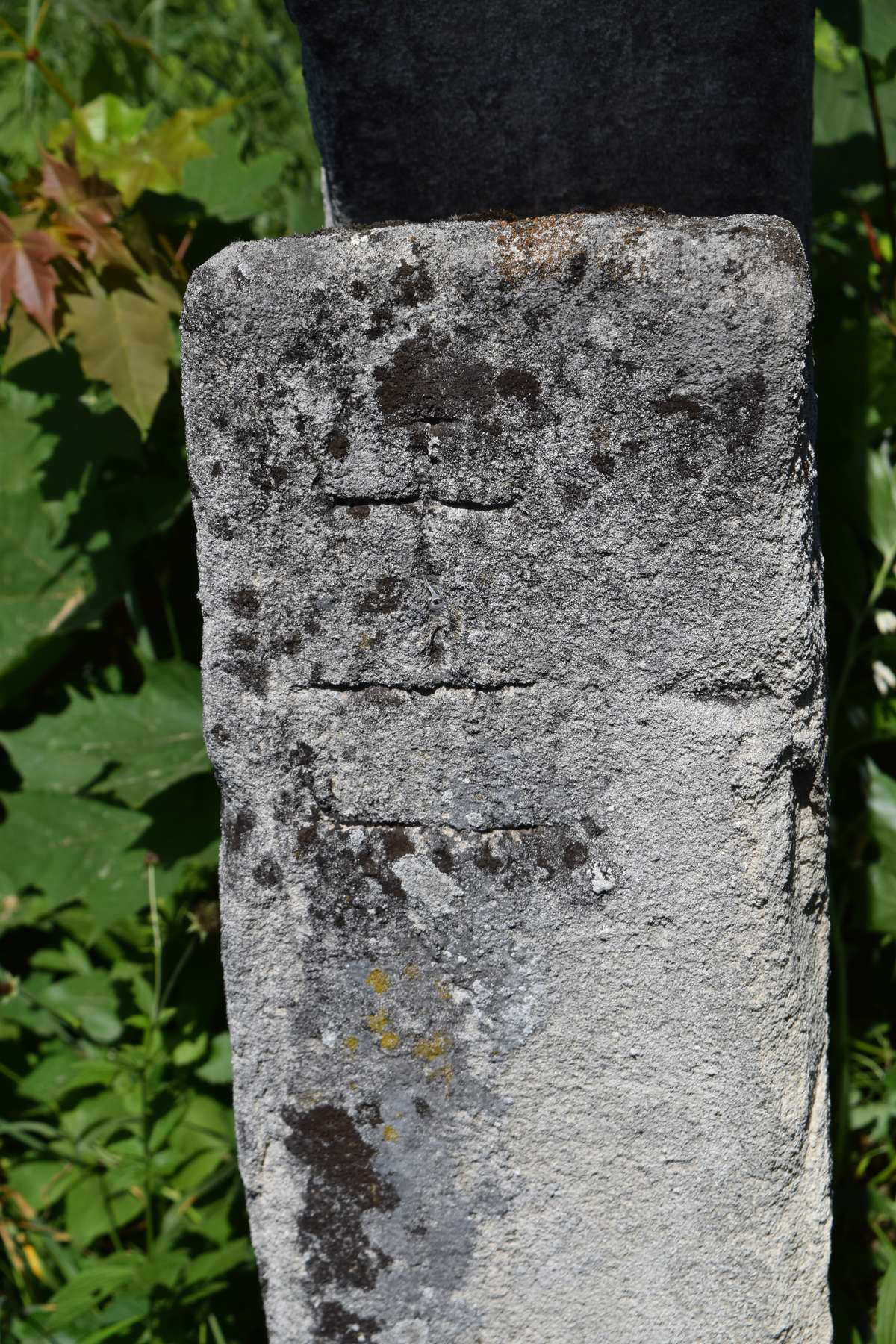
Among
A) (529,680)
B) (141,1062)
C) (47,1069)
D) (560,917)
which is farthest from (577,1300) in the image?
(47,1069)

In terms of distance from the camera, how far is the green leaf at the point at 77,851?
1838 mm

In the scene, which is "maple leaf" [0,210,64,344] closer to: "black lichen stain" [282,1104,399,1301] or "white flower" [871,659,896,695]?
"black lichen stain" [282,1104,399,1301]

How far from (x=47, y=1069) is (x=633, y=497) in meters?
1.58

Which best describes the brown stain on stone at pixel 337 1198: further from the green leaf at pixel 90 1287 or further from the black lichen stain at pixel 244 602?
the green leaf at pixel 90 1287

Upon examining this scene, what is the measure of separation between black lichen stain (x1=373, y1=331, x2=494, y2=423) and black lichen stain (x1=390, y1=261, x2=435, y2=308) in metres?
0.03

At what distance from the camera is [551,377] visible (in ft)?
2.97

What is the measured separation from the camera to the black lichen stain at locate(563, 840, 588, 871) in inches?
39.6

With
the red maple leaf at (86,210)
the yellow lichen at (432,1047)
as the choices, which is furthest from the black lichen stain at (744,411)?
the red maple leaf at (86,210)

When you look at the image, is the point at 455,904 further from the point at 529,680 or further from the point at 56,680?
the point at 56,680

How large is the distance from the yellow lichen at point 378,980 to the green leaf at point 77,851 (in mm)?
867

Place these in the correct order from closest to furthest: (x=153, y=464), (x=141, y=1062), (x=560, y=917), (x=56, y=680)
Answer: (x=560, y=917) → (x=141, y=1062) → (x=153, y=464) → (x=56, y=680)

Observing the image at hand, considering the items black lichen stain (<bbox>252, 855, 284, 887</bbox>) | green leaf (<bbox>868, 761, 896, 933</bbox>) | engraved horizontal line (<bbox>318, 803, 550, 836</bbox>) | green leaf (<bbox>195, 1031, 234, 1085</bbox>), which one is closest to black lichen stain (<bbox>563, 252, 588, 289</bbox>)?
engraved horizontal line (<bbox>318, 803, 550, 836</bbox>)

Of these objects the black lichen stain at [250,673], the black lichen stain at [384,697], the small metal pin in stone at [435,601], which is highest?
the small metal pin in stone at [435,601]

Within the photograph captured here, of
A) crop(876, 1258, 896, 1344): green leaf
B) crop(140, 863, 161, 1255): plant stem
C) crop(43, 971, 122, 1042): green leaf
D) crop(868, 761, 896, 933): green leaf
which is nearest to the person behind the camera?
crop(876, 1258, 896, 1344): green leaf
